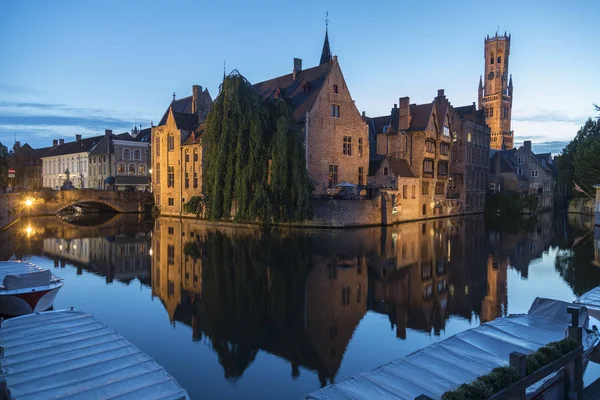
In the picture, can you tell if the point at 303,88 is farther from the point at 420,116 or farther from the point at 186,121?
the point at 186,121

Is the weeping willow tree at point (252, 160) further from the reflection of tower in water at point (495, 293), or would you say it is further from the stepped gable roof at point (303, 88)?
the reflection of tower in water at point (495, 293)

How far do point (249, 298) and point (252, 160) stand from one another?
20215 mm

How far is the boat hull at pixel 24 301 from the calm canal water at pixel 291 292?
1539 millimetres

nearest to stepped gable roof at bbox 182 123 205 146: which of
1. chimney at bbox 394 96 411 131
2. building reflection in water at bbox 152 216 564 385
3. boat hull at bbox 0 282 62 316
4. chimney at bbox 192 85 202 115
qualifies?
chimney at bbox 192 85 202 115

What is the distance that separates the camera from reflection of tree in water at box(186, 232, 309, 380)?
10.6 m

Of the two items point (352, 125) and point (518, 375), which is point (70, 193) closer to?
point (352, 125)

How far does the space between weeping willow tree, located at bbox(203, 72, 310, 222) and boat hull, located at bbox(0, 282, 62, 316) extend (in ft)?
66.8

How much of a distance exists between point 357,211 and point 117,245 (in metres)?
18.9

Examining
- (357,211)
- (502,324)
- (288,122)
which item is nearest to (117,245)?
(288,122)

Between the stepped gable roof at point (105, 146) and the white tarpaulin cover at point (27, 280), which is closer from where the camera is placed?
the white tarpaulin cover at point (27, 280)

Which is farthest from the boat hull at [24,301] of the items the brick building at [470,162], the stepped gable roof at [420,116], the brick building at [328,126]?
the brick building at [470,162]

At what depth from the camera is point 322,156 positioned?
40.7 m

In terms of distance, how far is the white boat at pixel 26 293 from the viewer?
1242cm

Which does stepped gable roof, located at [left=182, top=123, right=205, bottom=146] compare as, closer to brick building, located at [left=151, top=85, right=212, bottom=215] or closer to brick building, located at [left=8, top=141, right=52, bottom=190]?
brick building, located at [left=151, top=85, right=212, bottom=215]
